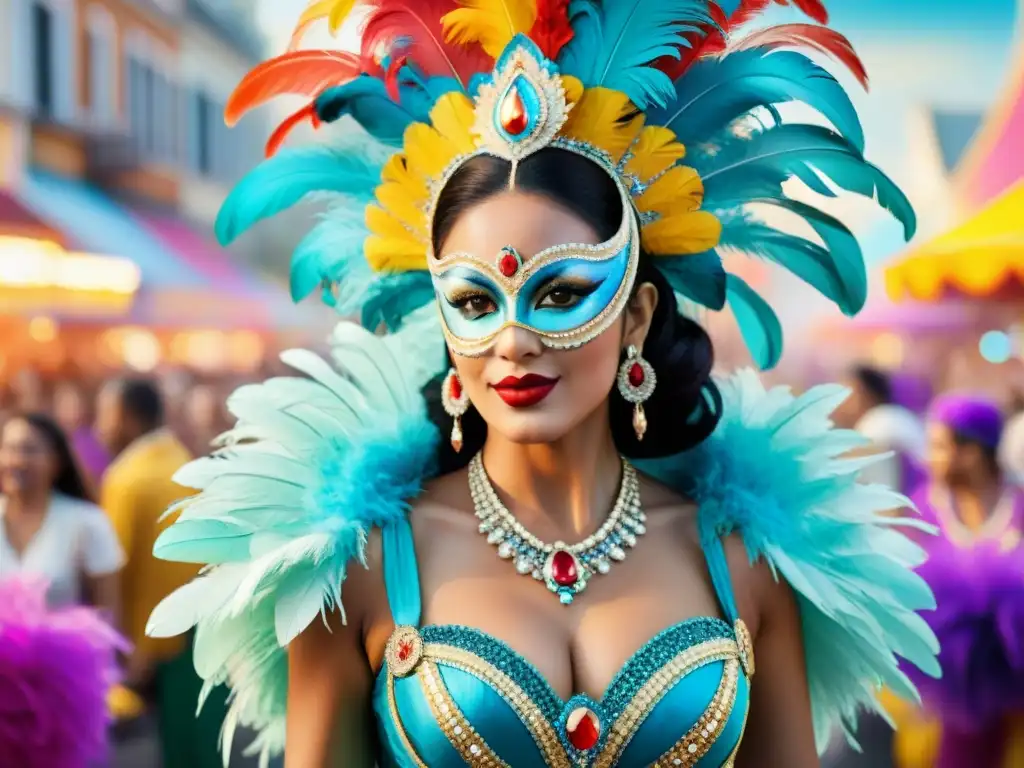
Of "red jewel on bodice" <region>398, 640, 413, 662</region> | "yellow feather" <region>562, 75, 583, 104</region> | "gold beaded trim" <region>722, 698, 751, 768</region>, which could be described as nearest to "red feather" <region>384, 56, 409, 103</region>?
"yellow feather" <region>562, 75, 583, 104</region>

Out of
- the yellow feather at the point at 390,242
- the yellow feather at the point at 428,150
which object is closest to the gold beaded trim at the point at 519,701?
the yellow feather at the point at 390,242

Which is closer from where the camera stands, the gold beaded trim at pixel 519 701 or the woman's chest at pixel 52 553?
the gold beaded trim at pixel 519 701

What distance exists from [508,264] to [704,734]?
86 cm

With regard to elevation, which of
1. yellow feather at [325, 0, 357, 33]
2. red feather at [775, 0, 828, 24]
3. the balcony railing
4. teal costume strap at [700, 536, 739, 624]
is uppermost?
the balcony railing

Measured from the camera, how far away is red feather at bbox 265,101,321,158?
7.50 ft

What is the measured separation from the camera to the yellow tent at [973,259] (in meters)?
8.20

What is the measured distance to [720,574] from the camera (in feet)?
7.33

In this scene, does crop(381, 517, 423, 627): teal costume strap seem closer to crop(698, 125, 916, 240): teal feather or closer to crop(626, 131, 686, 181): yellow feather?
crop(626, 131, 686, 181): yellow feather

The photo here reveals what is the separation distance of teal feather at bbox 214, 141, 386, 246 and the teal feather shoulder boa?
28cm

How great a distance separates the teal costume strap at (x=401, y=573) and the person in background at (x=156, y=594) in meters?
2.83

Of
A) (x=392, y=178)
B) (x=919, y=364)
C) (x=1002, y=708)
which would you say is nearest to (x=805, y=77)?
(x=392, y=178)

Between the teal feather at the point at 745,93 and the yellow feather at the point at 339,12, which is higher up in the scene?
the yellow feather at the point at 339,12

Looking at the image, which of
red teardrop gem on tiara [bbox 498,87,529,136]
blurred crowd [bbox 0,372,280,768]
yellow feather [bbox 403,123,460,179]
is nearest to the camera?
red teardrop gem on tiara [bbox 498,87,529,136]

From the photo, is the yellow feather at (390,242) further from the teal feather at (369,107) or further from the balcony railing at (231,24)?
the balcony railing at (231,24)
